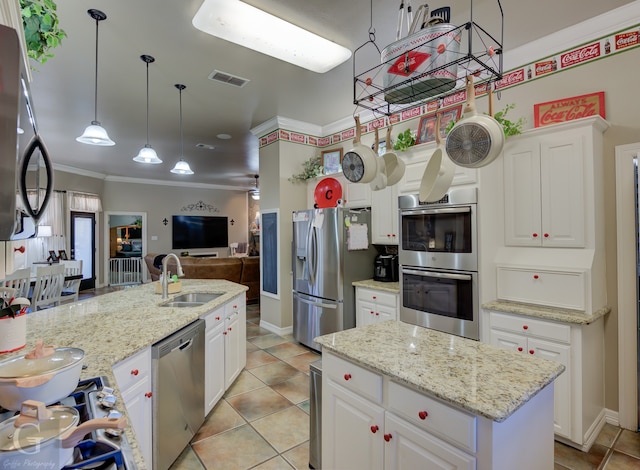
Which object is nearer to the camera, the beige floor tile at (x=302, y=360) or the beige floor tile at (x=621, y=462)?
the beige floor tile at (x=621, y=462)

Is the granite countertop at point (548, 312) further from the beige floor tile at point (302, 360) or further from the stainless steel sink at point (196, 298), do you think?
the stainless steel sink at point (196, 298)

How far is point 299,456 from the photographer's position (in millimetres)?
2174

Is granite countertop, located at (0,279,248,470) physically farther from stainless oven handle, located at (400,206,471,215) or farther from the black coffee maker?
stainless oven handle, located at (400,206,471,215)

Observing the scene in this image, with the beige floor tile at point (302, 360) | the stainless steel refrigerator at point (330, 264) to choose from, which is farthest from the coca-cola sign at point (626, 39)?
the beige floor tile at point (302, 360)

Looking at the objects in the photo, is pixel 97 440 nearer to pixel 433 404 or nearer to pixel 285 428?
pixel 433 404

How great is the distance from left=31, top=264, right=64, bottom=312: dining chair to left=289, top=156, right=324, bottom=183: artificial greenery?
10.8 feet

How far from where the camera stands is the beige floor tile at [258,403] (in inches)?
106

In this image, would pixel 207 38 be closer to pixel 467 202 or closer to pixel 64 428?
pixel 467 202

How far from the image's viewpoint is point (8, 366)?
1.04m

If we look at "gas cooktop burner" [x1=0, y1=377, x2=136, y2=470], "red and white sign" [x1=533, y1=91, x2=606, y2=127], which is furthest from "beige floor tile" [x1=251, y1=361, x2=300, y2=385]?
"red and white sign" [x1=533, y1=91, x2=606, y2=127]

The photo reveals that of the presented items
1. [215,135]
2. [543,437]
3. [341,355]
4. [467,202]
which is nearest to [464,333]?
[467,202]

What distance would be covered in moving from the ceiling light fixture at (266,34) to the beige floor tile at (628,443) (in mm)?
3412

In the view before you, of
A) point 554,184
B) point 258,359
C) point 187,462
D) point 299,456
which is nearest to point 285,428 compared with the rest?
point 299,456

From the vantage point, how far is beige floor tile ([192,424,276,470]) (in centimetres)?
210
